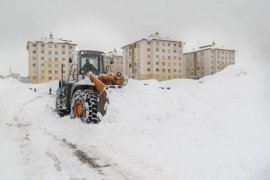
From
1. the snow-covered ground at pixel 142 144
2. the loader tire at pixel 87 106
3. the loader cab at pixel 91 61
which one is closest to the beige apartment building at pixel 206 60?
the snow-covered ground at pixel 142 144

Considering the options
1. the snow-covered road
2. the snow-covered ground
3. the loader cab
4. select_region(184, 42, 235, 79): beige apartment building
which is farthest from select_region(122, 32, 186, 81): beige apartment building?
the snow-covered road

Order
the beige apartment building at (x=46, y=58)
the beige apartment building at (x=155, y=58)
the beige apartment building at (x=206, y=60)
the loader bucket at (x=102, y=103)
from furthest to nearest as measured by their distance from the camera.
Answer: the beige apartment building at (x=206, y=60)
the beige apartment building at (x=46, y=58)
the beige apartment building at (x=155, y=58)
the loader bucket at (x=102, y=103)

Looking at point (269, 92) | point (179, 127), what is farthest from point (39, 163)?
point (269, 92)

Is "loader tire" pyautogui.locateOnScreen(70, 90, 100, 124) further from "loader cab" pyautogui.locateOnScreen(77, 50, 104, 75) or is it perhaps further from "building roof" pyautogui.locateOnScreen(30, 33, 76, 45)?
"building roof" pyautogui.locateOnScreen(30, 33, 76, 45)

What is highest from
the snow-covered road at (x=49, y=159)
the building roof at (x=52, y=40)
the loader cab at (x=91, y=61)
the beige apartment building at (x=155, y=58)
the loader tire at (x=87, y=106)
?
the building roof at (x=52, y=40)

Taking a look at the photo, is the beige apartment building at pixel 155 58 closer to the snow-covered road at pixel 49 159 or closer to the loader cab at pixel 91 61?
the loader cab at pixel 91 61

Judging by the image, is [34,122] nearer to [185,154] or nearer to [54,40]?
[185,154]

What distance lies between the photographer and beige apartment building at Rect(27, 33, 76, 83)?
81.4 metres

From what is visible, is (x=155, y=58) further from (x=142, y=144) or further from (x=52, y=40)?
(x=142, y=144)

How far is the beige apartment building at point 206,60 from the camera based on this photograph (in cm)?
9088

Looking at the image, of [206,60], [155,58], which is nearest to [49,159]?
[155,58]

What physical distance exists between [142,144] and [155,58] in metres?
71.9

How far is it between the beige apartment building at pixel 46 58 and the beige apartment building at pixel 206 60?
1590 inches

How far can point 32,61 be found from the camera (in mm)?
83188
